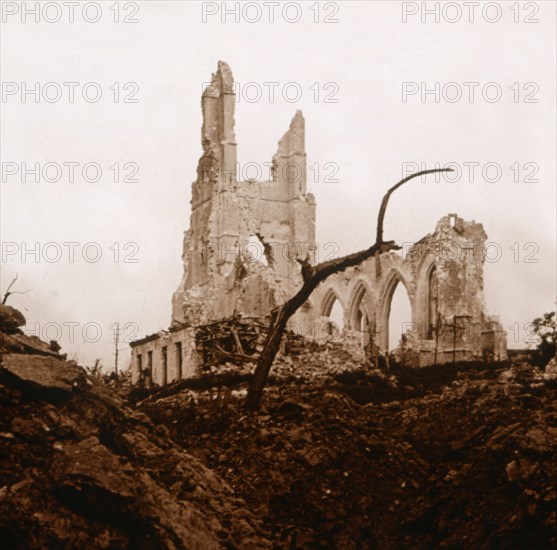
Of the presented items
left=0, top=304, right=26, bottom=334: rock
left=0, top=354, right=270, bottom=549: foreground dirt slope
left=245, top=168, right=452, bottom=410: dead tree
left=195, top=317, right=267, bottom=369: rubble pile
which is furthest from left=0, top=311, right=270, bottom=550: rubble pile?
left=195, top=317, right=267, bottom=369: rubble pile

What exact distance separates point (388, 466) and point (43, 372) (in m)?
4.35

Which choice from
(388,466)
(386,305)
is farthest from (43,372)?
(386,305)

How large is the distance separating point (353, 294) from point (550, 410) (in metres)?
29.9

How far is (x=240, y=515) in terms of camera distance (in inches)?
428

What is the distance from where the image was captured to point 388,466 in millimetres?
12164

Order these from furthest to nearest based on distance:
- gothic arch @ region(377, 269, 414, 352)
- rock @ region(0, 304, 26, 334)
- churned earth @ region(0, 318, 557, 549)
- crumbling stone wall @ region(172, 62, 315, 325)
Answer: crumbling stone wall @ region(172, 62, 315, 325) → gothic arch @ region(377, 269, 414, 352) → rock @ region(0, 304, 26, 334) → churned earth @ region(0, 318, 557, 549)

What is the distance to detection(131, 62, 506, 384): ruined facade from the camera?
33.9 m

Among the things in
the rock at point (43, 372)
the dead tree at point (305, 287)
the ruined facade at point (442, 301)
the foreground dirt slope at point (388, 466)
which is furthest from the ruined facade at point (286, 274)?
the rock at point (43, 372)

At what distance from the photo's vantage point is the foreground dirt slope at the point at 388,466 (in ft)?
33.7

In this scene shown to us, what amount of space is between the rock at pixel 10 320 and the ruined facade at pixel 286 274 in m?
11.9

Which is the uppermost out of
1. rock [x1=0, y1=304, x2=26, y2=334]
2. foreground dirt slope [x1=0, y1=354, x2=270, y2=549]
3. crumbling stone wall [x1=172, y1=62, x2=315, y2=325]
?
Result: crumbling stone wall [x1=172, y1=62, x2=315, y2=325]

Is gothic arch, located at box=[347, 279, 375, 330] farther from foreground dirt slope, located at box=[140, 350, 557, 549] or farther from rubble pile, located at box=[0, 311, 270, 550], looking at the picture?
rubble pile, located at box=[0, 311, 270, 550]

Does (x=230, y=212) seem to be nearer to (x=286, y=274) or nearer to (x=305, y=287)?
(x=286, y=274)

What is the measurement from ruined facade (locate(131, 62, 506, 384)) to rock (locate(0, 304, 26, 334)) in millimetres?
11891
